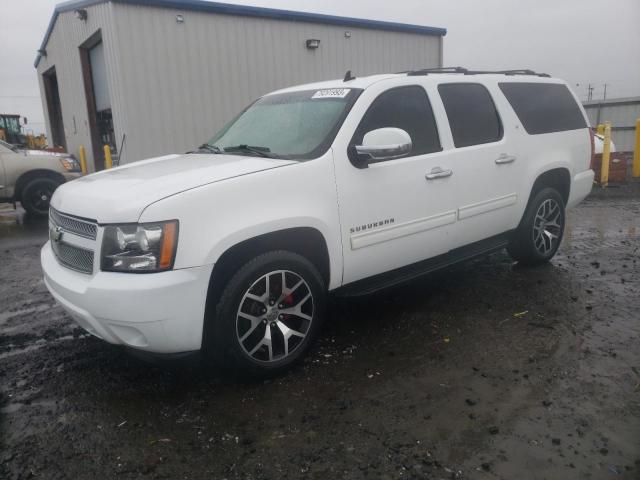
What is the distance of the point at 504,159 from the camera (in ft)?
14.6

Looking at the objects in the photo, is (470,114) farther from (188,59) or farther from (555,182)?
(188,59)

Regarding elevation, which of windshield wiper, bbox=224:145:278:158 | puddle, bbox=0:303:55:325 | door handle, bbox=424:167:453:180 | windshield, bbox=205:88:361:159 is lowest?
puddle, bbox=0:303:55:325

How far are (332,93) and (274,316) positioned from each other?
177cm

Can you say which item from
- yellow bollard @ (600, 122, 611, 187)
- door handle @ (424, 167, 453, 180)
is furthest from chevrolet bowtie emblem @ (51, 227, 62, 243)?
yellow bollard @ (600, 122, 611, 187)

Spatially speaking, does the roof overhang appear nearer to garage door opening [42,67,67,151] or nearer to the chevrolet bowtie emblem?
garage door opening [42,67,67,151]

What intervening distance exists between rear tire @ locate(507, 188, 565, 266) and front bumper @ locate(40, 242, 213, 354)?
3.42 metres

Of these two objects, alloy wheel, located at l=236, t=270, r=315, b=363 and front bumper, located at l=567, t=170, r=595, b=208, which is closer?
alloy wheel, located at l=236, t=270, r=315, b=363

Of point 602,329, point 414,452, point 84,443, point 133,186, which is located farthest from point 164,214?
point 602,329

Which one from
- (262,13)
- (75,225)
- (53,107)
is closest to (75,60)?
(262,13)

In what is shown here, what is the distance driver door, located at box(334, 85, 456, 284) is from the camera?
3371 mm

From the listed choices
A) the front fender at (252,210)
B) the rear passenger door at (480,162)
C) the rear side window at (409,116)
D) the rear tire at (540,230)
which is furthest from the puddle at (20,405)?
the rear tire at (540,230)

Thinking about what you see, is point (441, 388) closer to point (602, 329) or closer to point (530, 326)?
point (530, 326)

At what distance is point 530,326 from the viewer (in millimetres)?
3820

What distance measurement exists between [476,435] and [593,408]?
73cm
